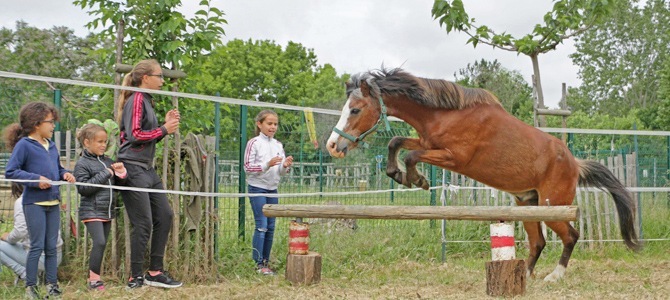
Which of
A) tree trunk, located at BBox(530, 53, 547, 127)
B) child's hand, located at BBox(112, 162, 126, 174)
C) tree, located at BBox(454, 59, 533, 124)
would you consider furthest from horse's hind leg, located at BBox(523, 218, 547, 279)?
tree, located at BBox(454, 59, 533, 124)

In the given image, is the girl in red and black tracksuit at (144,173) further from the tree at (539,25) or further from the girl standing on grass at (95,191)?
the tree at (539,25)

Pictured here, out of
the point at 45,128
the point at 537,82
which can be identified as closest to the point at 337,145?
the point at 45,128

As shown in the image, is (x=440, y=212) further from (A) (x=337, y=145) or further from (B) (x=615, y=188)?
(B) (x=615, y=188)

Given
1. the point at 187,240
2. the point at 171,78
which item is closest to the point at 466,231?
the point at 187,240

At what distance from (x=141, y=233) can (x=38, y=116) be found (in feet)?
3.98

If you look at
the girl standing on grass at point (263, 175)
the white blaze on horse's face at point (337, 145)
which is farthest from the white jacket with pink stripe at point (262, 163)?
the white blaze on horse's face at point (337, 145)

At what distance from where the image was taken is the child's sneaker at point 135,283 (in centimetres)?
438

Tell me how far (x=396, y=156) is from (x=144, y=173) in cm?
216

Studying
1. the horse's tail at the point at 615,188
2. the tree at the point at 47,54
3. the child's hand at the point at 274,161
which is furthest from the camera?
the tree at the point at 47,54

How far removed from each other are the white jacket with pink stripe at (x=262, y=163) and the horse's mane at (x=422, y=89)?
1164mm

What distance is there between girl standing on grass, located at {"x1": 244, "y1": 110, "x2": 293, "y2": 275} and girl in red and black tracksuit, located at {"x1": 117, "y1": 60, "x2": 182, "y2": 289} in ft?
3.15

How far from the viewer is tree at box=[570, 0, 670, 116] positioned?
39.3 m

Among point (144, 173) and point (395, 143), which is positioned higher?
point (395, 143)

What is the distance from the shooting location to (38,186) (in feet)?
12.9
